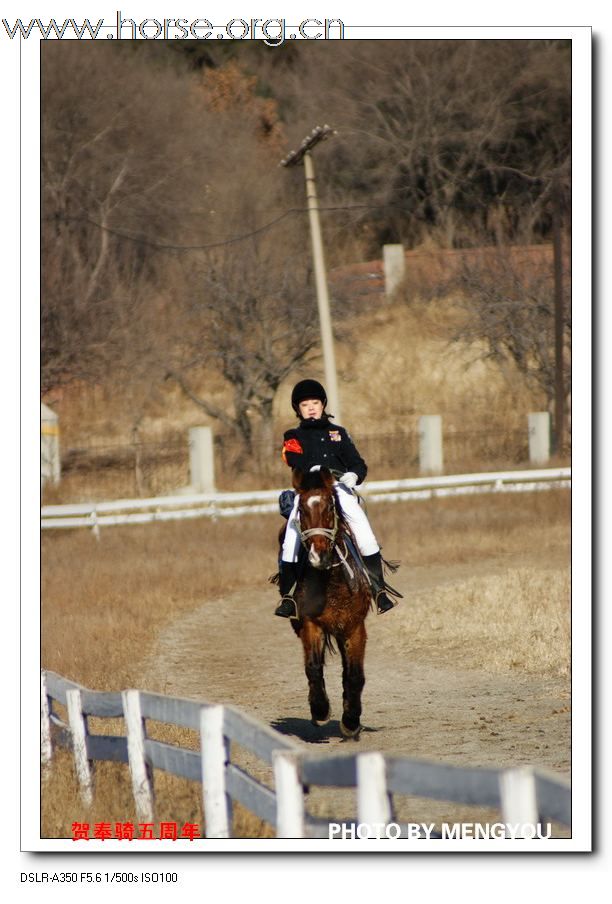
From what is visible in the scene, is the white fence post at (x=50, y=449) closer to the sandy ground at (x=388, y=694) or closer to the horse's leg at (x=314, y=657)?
the sandy ground at (x=388, y=694)

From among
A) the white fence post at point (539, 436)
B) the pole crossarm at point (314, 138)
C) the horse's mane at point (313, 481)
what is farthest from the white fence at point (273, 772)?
the white fence post at point (539, 436)

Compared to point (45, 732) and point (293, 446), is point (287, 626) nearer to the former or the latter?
point (45, 732)

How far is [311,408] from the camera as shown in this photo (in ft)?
36.2

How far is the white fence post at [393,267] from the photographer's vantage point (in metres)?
57.5

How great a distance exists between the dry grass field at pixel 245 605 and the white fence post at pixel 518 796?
10.2 ft

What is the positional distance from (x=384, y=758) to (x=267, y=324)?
4530 centimetres

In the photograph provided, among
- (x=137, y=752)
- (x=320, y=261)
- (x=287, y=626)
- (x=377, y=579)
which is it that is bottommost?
(x=287, y=626)

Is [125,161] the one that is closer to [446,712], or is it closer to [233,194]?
[233,194]

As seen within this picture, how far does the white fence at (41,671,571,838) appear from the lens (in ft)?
17.3

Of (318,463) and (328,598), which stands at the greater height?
(318,463)

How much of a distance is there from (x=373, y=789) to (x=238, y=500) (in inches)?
1150

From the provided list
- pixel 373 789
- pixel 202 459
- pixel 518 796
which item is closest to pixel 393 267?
pixel 202 459

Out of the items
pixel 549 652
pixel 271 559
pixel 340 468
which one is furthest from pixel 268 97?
pixel 340 468

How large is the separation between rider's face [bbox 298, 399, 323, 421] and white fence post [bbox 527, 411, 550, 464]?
32.7 m
